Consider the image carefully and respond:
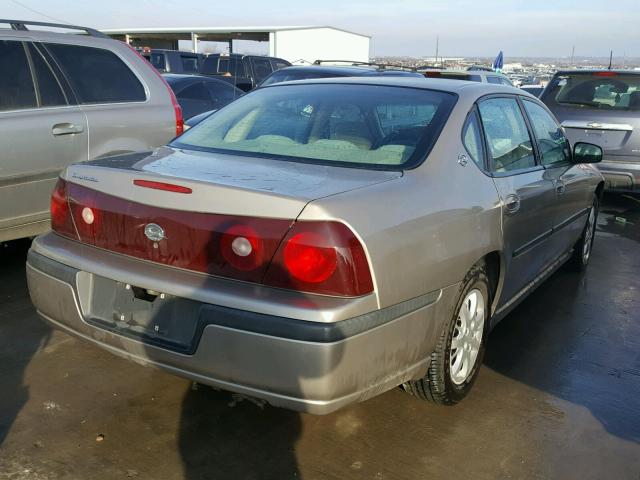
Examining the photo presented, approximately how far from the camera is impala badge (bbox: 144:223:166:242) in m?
2.52

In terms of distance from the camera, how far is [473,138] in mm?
3252

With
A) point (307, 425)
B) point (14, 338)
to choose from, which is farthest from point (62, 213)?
point (307, 425)

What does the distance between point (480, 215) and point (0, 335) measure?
2758mm

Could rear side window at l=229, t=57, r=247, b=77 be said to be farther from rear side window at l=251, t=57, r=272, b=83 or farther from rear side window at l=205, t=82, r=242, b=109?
rear side window at l=205, t=82, r=242, b=109

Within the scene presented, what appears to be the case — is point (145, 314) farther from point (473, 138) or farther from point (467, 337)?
point (473, 138)

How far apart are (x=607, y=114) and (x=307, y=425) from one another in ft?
21.0

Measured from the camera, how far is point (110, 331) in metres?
2.65

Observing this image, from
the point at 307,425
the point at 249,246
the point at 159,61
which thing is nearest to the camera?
the point at 249,246

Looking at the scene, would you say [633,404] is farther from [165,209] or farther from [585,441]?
[165,209]

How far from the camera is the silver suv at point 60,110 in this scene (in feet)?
14.4

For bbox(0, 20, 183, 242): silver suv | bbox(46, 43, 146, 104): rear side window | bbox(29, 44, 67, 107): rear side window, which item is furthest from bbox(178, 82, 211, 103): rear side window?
bbox(29, 44, 67, 107): rear side window

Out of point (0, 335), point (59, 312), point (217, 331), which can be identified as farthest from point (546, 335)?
point (0, 335)

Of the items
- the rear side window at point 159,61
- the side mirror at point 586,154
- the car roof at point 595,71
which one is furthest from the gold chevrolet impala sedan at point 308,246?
the rear side window at point 159,61

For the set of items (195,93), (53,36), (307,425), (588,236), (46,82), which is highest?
(53,36)
